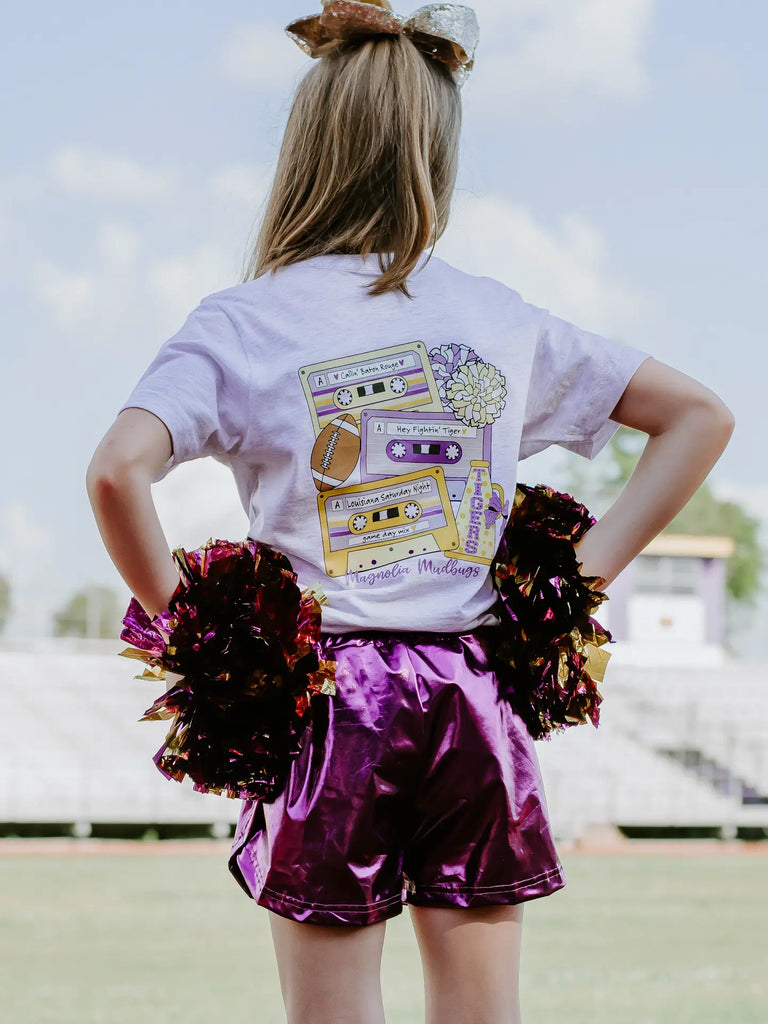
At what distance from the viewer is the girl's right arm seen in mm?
1353

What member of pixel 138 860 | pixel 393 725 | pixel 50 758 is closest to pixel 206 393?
pixel 393 725

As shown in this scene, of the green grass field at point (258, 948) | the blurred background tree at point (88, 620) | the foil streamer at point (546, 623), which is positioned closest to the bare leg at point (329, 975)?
the foil streamer at point (546, 623)

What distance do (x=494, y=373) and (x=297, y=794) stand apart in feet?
1.57

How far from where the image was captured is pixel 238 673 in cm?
124

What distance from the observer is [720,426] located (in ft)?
4.45

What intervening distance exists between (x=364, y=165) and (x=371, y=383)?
0.84 feet

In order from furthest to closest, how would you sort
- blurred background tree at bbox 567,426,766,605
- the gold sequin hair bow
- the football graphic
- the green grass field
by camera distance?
blurred background tree at bbox 567,426,766,605 < the green grass field < the gold sequin hair bow < the football graphic

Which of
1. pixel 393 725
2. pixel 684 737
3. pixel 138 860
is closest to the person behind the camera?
pixel 393 725

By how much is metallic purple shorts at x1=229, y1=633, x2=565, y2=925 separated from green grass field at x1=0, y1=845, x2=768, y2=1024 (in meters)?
3.82

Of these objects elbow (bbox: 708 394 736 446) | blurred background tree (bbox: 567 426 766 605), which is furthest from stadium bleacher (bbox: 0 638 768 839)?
blurred background tree (bbox: 567 426 766 605)

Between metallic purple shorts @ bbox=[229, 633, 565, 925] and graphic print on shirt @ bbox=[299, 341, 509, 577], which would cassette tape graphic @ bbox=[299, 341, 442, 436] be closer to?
graphic print on shirt @ bbox=[299, 341, 509, 577]

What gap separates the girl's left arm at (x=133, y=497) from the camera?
46.3 inches

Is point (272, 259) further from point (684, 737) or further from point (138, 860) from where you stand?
point (684, 737)

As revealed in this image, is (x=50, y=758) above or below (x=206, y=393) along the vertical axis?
below
